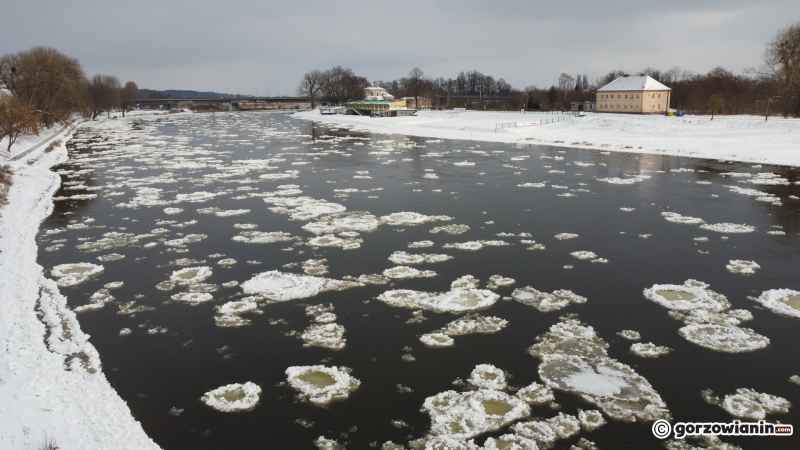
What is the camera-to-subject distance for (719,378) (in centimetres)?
694

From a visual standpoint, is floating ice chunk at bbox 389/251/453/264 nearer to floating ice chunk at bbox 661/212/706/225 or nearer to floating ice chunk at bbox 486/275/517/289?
floating ice chunk at bbox 486/275/517/289

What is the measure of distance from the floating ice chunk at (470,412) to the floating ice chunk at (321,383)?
3.72 ft

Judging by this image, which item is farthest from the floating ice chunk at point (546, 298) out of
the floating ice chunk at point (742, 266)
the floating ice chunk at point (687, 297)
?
the floating ice chunk at point (742, 266)

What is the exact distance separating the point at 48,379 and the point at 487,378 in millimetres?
6034

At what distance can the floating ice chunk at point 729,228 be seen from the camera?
45.4ft

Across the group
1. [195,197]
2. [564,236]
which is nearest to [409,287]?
[564,236]

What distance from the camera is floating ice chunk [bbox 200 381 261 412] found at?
645 cm

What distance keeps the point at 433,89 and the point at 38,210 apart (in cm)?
13138

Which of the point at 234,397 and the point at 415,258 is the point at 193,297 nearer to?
the point at 234,397

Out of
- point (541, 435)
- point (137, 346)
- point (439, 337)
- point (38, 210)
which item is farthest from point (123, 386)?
point (38, 210)

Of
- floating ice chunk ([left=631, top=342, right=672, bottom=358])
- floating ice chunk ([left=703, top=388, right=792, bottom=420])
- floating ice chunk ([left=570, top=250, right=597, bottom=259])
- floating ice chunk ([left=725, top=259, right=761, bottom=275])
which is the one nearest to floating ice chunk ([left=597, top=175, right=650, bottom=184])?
floating ice chunk ([left=725, top=259, right=761, bottom=275])

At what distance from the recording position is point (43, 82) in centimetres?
5119

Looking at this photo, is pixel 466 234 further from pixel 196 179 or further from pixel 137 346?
pixel 196 179

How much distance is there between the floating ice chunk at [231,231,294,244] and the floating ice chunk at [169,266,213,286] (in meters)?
2.09
